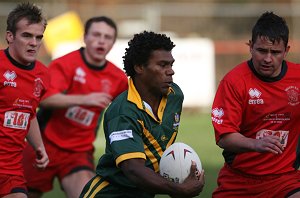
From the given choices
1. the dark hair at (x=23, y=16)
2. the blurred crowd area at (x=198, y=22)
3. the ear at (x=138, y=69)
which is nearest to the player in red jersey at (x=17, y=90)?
the dark hair at (x=23, y=16)

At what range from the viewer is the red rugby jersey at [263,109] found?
6.40m

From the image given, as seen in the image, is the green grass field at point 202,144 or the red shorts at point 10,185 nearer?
the red shorts at point 10,185

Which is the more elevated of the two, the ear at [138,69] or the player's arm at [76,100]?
the ear at [138,69]

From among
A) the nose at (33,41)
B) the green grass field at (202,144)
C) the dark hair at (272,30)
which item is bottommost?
the green grass field at (202,144)

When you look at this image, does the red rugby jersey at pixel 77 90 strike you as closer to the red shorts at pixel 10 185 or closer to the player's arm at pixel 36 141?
the player's arm at pixel 36 141

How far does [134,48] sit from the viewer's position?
605 centimetres

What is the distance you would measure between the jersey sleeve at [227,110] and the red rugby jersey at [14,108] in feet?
5.74

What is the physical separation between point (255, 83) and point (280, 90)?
21cm

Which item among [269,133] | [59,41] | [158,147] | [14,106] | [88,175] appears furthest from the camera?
[59,41]

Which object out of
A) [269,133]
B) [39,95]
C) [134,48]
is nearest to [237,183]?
[269,133]

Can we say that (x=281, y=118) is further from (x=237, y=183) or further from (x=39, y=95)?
(x=39, y=95)

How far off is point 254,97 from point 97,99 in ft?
7.53

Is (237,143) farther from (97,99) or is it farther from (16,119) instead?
(97,99)

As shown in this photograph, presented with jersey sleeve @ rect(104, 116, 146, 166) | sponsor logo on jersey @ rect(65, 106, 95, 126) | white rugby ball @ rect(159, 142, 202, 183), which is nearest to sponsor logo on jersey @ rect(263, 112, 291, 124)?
white rugby ball @ rect(159, 142, 202, 183)
